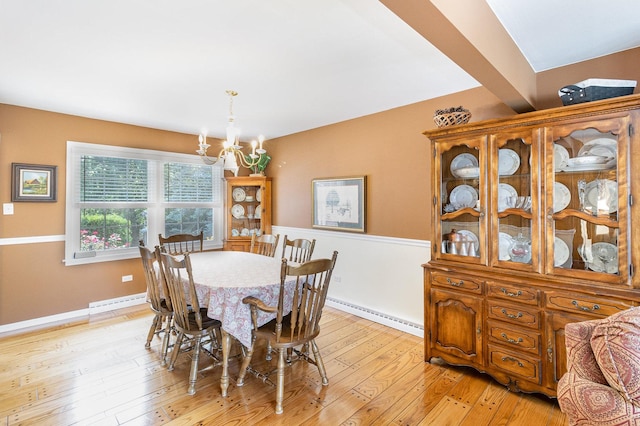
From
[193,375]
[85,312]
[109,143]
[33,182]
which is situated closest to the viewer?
[193,375]

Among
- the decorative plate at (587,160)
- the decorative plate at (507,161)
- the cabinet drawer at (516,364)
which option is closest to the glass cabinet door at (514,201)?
the decorative plate at (507,161)

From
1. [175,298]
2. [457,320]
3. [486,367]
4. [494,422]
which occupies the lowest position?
[494,422]

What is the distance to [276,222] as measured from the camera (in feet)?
16.7

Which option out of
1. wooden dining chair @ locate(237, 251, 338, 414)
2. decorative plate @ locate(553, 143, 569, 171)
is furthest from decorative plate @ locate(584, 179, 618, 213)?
wooden dining chair @ locate(237, 251, 338, 414)

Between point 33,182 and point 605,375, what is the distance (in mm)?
5003

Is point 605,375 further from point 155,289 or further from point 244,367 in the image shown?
point 155,289

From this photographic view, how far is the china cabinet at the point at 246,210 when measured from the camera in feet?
16.3

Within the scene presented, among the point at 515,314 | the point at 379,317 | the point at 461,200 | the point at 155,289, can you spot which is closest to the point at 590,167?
the point at 461,200

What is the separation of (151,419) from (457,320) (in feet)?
7.60

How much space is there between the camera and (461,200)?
2625 millimetres

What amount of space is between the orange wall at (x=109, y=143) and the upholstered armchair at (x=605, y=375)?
195cm

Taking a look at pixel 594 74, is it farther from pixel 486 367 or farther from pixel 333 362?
pixel 333 362

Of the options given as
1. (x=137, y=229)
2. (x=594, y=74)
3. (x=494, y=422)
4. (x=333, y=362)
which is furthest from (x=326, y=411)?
(x=137, y=229)

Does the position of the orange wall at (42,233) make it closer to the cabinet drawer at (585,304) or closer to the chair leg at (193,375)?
the chair leg at (193,375)
